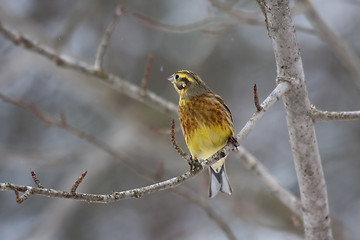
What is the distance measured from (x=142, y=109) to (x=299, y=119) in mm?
6110

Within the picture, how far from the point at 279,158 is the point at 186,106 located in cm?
494

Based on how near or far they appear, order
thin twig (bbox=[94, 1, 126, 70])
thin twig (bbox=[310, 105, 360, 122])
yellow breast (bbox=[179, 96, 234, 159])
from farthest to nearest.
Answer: thin twig (bbox=[94, 1, 126, 70]), yellow breast (bbox=[179, 96, 234, 159]), thin twig (bbox=[310, 105, 360, 122])

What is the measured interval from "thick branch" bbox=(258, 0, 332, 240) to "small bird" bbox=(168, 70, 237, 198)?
691 millimetres

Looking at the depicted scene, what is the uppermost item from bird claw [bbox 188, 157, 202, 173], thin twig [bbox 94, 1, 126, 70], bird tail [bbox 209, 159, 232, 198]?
thin twig [bbox 94, 1, 126, 70]

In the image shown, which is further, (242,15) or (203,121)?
(242,15)

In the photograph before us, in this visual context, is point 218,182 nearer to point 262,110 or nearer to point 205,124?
point 205,124

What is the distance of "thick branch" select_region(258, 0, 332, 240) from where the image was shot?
3.00 metres

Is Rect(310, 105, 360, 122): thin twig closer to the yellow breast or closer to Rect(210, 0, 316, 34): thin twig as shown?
the yellow breast

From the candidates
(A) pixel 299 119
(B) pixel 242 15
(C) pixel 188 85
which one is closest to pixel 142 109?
(B) pixel 242 15

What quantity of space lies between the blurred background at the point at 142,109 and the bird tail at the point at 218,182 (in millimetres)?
3557

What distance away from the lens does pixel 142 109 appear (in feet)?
30.1

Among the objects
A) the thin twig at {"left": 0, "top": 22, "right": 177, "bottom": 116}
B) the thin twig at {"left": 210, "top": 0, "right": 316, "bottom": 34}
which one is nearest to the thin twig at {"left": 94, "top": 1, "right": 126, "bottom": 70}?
the thin twig at {"left": 0, "top": 22, "right": 177, "bottom": 116}

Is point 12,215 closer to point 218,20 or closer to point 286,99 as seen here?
point 218,20

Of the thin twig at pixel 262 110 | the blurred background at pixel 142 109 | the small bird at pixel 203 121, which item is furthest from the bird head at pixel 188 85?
the blurred background at pixel 142 109
